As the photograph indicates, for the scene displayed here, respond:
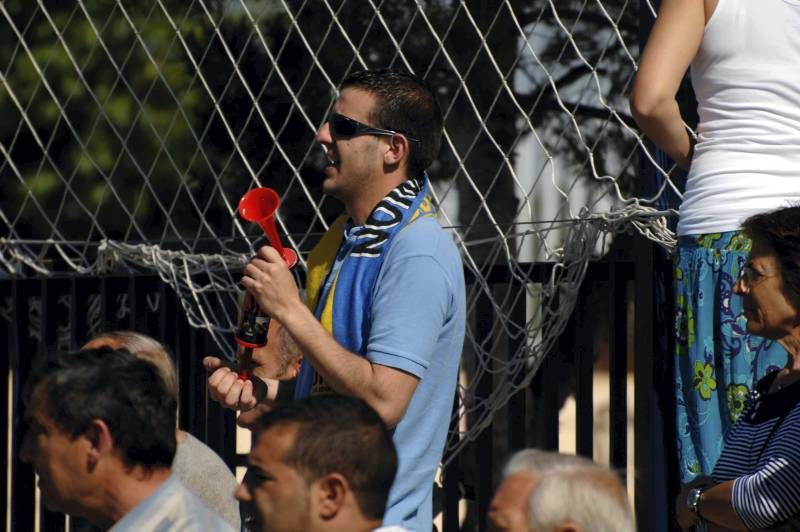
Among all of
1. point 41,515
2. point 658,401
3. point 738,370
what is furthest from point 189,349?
point 738,370

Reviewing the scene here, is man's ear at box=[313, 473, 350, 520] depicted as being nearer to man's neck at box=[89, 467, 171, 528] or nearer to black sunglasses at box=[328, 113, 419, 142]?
man's neck at box=[89, 467, 171, 528]

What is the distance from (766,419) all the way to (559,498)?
0.72 meters

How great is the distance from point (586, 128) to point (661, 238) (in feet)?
Answer: 1.94

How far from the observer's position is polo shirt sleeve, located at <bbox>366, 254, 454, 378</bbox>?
299cm

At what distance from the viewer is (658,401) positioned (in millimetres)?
4266

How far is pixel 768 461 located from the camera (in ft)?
9.38

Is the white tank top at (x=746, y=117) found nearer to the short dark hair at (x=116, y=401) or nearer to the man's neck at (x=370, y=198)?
the man's neck at (x=370, y=198)

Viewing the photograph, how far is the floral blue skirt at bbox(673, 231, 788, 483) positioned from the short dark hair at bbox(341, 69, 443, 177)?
0.66 m

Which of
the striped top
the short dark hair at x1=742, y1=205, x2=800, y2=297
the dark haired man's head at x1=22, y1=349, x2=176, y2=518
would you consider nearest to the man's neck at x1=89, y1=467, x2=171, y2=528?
the dark haired man's head at x1=22, y1=349, x2=176, y2=518

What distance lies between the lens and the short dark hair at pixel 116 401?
9.18 ft

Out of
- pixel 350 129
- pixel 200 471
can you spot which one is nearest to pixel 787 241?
pixel 350 129

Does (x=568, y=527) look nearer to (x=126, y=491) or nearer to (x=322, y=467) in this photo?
(x=322, y=467)

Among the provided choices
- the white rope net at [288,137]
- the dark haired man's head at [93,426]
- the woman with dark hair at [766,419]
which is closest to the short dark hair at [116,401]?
the dark haired man's head at [93,426]

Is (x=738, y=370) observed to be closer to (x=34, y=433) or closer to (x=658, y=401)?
(x=658, y=401)
